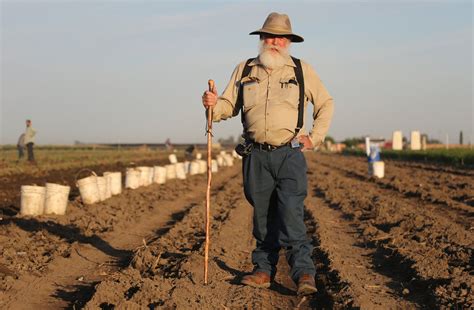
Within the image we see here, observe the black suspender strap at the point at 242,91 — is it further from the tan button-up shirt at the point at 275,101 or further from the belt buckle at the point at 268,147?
the belt buckle at the point at 268,147

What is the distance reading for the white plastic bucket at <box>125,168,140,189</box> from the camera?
54.0 feet

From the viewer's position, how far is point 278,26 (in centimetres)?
534

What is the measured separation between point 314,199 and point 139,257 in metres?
8.32

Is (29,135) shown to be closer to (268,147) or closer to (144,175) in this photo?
(144,175)

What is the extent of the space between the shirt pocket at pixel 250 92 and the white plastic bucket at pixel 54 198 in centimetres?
605

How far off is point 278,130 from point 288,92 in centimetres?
32

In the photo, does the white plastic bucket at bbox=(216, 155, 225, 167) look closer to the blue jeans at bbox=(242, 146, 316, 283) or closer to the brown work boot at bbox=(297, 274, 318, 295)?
the blue jeans at bbox=(242, 146, 316, 283)

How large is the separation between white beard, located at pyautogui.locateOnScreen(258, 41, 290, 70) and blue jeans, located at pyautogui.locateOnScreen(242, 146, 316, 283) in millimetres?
677

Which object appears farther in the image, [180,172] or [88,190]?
[180,172]

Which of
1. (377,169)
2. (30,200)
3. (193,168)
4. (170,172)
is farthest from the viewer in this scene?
(193,168)

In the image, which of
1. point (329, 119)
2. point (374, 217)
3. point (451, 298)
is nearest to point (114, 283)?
point (329, 119)

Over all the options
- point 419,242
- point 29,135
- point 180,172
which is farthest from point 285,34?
point 29,135

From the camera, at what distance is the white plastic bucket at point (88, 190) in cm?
1236

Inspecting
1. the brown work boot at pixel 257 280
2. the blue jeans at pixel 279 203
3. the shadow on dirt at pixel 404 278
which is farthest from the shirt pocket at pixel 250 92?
the shadow on dirt at pixel 404 278
